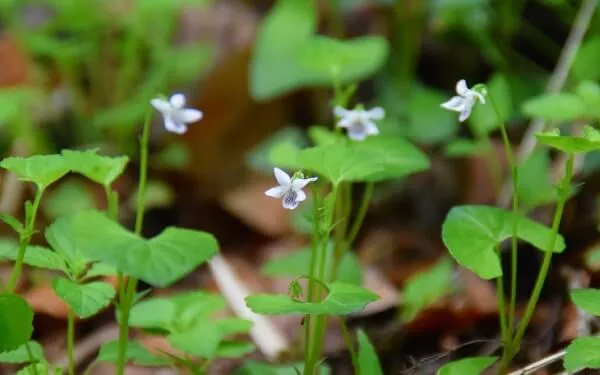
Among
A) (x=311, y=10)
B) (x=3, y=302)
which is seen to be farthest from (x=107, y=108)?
(x=3, y=302)

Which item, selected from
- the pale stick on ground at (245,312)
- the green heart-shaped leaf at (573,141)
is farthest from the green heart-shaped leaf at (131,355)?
the green heart-shaped leaf at (573,141)

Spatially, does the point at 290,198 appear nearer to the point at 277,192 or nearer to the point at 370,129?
the point at 277,192

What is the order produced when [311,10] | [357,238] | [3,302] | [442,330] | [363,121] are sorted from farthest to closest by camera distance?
[311,10], [357,238], [442,330], [363,121], [3,302]

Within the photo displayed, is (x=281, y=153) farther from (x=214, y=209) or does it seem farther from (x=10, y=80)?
(x=10, y=80)

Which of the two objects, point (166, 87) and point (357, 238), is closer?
point (357, 238)

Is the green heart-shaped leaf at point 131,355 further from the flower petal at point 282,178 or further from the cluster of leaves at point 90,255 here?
the flower petal at point 282,178

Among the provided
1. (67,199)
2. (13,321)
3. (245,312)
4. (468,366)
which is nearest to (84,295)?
(13,321)

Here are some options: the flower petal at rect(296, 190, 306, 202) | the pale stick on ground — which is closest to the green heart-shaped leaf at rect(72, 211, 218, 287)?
the flower petal at rect(296, 190, 306, 202)
